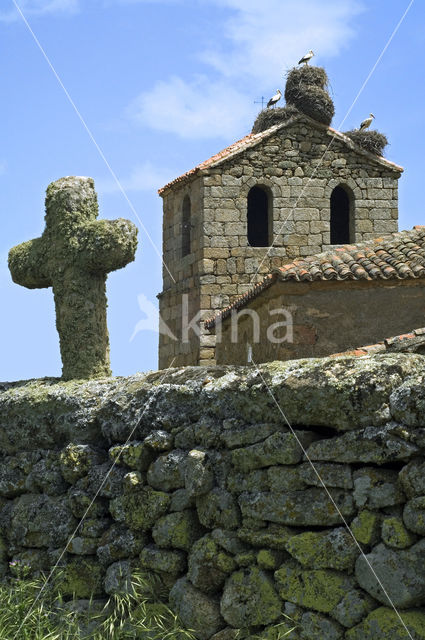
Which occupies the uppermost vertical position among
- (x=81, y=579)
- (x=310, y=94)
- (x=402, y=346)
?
(x=310, y=94)

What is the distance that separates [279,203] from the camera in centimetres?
2114

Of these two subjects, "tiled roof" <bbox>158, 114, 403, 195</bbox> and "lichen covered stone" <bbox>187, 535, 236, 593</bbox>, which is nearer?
"lichen covered stone" <bbox>187, 535, 236, 593</bbox>

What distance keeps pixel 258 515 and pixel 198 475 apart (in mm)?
461

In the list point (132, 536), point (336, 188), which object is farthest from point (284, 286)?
point (132, 536)

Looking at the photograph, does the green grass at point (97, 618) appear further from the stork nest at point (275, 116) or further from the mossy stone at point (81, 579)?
the stork nest at point (275, 116)

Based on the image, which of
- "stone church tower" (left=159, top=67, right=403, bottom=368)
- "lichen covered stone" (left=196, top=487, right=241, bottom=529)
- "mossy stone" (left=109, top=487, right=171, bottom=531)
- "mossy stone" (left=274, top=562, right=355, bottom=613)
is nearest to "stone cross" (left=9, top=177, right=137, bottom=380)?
"mossy stone" (left=109, top=487, right=171, bottom=531)

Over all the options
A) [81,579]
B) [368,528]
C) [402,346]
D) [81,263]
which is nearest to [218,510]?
[368,528]

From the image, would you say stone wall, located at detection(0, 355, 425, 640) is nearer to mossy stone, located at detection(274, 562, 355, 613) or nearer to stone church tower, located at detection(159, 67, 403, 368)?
mossy stone, located at detection(274, 562, 355, 613)

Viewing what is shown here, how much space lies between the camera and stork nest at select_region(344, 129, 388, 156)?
21766 mm

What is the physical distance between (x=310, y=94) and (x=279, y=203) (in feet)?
9.20

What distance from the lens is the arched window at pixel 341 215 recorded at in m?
22.0

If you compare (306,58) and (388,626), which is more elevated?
(306,58)

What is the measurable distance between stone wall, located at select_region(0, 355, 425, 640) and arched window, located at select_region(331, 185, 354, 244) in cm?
1659

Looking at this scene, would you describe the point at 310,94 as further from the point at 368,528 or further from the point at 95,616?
the point at 368,528
